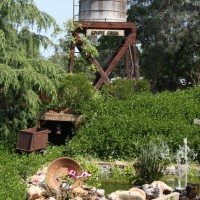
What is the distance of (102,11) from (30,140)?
34.2ft

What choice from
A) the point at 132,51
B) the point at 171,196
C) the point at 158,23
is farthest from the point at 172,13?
the point at 171,196

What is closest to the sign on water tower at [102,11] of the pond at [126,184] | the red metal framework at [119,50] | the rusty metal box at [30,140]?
the red metal framework at [119,50]

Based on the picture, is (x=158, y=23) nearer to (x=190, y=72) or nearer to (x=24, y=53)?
(x=190, y=72)

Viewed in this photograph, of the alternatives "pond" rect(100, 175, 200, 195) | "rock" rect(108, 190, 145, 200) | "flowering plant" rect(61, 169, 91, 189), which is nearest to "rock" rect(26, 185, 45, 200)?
"flowering plant" rect(61, 169, 91, 189)

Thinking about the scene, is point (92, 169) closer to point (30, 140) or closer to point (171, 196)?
point (30, 140)

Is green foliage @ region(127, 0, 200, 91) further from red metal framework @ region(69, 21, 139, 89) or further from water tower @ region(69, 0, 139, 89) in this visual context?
red metal framework @ region(69, 21, 139, 89)

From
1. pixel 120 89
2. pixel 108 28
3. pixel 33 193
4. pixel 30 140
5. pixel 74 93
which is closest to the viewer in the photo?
pixel 33 193

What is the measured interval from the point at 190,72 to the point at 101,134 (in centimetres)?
1960

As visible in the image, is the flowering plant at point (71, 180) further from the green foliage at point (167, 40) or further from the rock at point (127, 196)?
the green foliage at point (167, 40)

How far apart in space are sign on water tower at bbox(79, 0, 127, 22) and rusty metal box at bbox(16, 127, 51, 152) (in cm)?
963

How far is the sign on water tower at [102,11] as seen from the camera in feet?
77.9

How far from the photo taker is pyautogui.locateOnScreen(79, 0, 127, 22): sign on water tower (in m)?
23.7

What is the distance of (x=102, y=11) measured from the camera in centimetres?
2377

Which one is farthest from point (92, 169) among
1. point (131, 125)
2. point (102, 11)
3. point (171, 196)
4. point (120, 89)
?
point (102, 11)
